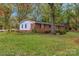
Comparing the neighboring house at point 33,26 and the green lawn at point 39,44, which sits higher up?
the neighboring house at point 33,26

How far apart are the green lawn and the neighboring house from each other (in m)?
0.05

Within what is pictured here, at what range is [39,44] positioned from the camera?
312cm

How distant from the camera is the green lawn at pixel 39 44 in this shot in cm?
310

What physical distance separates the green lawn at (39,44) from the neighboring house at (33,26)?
0.05 meters

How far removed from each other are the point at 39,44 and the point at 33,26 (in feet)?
0.56

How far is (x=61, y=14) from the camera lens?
3.13 m

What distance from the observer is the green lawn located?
3.10m

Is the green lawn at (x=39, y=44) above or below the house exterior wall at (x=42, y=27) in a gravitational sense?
below

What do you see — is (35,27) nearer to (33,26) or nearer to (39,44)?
(33,26)

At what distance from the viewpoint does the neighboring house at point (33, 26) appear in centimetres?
312

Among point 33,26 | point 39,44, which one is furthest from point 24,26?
point 39,44

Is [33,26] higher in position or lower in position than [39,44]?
higher

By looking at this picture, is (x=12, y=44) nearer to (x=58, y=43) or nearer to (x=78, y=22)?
(x=58, y=43)

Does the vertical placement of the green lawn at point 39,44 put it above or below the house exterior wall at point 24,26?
below
